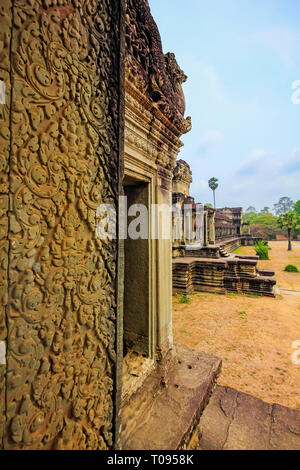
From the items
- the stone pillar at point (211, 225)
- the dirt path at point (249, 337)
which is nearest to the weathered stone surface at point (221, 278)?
the dirt path at point (249, 337)

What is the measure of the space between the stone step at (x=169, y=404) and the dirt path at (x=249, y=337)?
1353 mm

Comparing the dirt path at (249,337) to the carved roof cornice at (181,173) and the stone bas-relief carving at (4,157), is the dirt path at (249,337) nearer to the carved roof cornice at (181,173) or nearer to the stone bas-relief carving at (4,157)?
the stone bas-relief carving at (4,157)

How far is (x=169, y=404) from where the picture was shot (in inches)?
69.8

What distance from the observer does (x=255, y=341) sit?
14.3 ft

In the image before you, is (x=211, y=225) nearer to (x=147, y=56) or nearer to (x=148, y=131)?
(x=148, y=131)

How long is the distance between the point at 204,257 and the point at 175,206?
2.90 metres

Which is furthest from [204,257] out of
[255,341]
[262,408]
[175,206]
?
[262,408]

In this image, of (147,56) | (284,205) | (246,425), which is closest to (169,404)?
(246,425)

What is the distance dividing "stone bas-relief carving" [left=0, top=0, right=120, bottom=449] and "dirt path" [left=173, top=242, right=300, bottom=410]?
9.70ft

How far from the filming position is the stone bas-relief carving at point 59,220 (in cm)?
78

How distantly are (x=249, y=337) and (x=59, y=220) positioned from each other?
Result: 4993 millimetres

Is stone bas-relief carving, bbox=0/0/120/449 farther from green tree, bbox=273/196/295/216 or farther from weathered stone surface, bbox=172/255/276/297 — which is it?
green tree, bbox=273/196/295/216

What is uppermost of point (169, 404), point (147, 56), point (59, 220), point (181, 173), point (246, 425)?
point (181, 173)

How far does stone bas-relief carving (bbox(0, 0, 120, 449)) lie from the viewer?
783 millimetres
